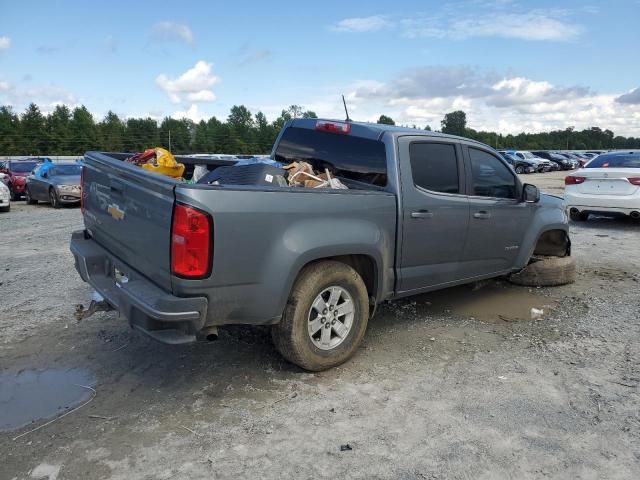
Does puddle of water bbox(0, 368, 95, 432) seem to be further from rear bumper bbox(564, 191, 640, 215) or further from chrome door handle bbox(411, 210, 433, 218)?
rear bumper bbox(564, 191, 640, 215)

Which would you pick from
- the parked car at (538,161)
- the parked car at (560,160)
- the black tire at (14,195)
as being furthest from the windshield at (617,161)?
the parked car at (560,160)

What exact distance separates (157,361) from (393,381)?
1.89 meters

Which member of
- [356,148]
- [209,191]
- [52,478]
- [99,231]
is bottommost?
[52,478]

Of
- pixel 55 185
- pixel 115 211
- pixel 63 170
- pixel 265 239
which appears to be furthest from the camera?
pixel 63 170

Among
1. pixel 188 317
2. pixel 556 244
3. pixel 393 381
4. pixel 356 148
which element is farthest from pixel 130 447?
pixel 556 244

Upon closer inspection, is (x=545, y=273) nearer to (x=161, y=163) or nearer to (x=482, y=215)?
(x=482, y=215)

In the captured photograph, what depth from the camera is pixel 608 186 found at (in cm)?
1063

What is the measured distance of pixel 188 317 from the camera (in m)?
3.20

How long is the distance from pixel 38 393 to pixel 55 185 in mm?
14632

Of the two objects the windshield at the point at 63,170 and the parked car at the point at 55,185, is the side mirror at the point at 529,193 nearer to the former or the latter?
the parked car at the point at 55,185

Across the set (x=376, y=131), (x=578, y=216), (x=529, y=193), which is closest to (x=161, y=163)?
(x=376, y=131)

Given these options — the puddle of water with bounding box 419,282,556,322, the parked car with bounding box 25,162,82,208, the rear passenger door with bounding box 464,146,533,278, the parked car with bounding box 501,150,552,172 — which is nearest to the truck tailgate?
the rear passenger door with bounding box 464,146,533,278

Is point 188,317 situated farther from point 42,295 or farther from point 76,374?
point 42,295

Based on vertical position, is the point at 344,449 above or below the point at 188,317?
below
